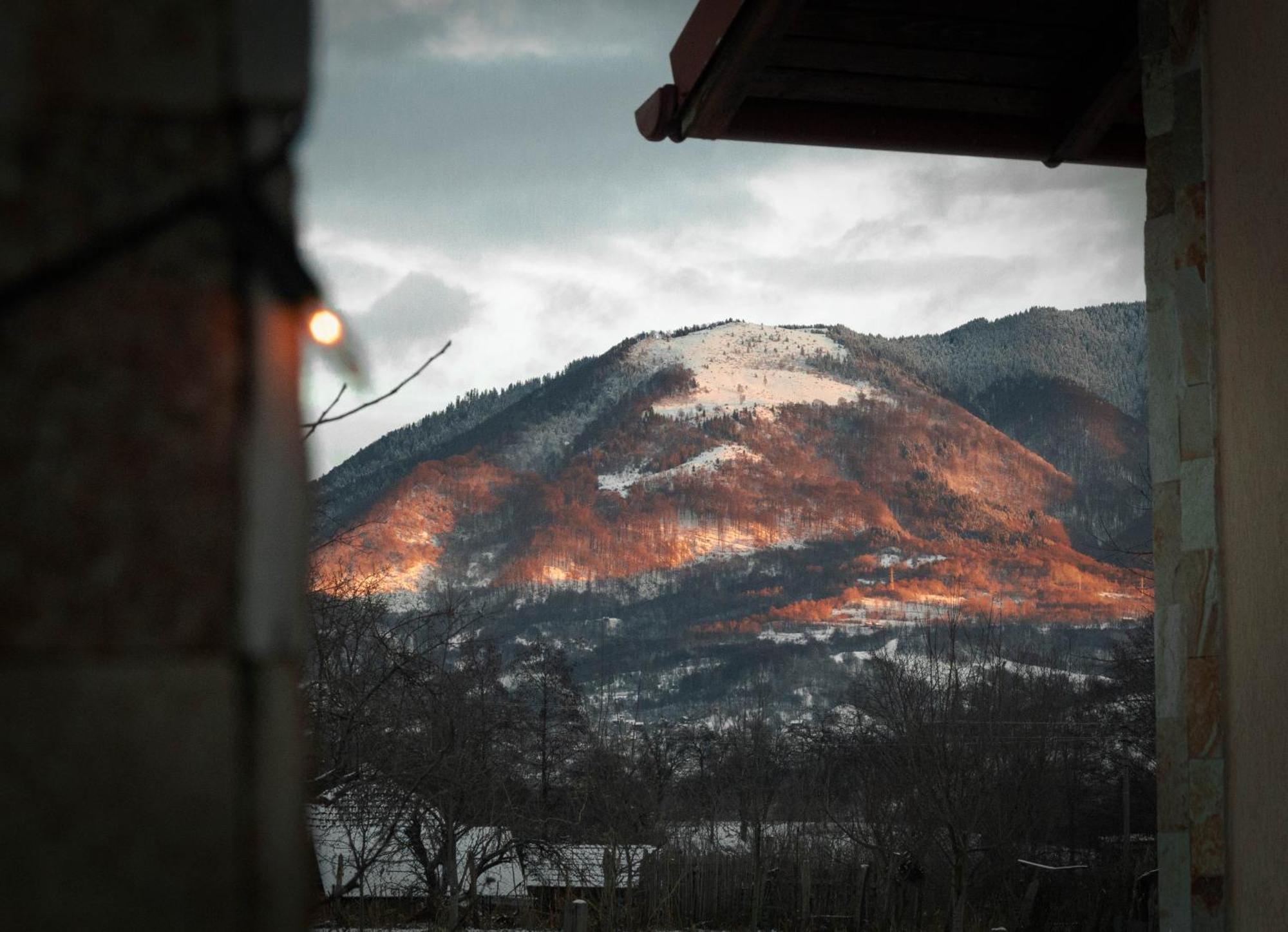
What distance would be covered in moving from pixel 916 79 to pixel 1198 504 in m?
1.79

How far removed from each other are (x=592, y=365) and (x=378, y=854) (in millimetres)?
127007

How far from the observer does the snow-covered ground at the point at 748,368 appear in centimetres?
13275

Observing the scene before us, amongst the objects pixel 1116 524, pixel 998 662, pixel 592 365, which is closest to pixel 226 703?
pixel 998 662

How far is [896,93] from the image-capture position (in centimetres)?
401

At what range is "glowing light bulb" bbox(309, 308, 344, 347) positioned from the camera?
0.52 m

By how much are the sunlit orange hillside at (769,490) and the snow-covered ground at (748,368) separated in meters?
0.30

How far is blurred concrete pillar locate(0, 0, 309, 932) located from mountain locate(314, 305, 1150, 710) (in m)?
87.4

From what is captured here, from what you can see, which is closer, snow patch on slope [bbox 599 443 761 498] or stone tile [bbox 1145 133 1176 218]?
stone tile [bbox 1145 133 1176 218]

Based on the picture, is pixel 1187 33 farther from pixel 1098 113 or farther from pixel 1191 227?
pixel 1098 113

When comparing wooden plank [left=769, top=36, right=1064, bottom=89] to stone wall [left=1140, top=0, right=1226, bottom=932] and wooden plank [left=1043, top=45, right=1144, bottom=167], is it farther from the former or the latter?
stone wall [left=1140, top=0, right=1226, bottom=932]

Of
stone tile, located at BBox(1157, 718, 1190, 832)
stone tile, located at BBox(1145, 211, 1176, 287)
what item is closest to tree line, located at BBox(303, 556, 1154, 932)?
stone tile, located at BBox(1157, 718, 1190, 832)

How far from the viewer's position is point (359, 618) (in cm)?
1258

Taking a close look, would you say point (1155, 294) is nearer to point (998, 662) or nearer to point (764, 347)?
point (998, 662)

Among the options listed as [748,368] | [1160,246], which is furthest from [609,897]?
[748,368]
